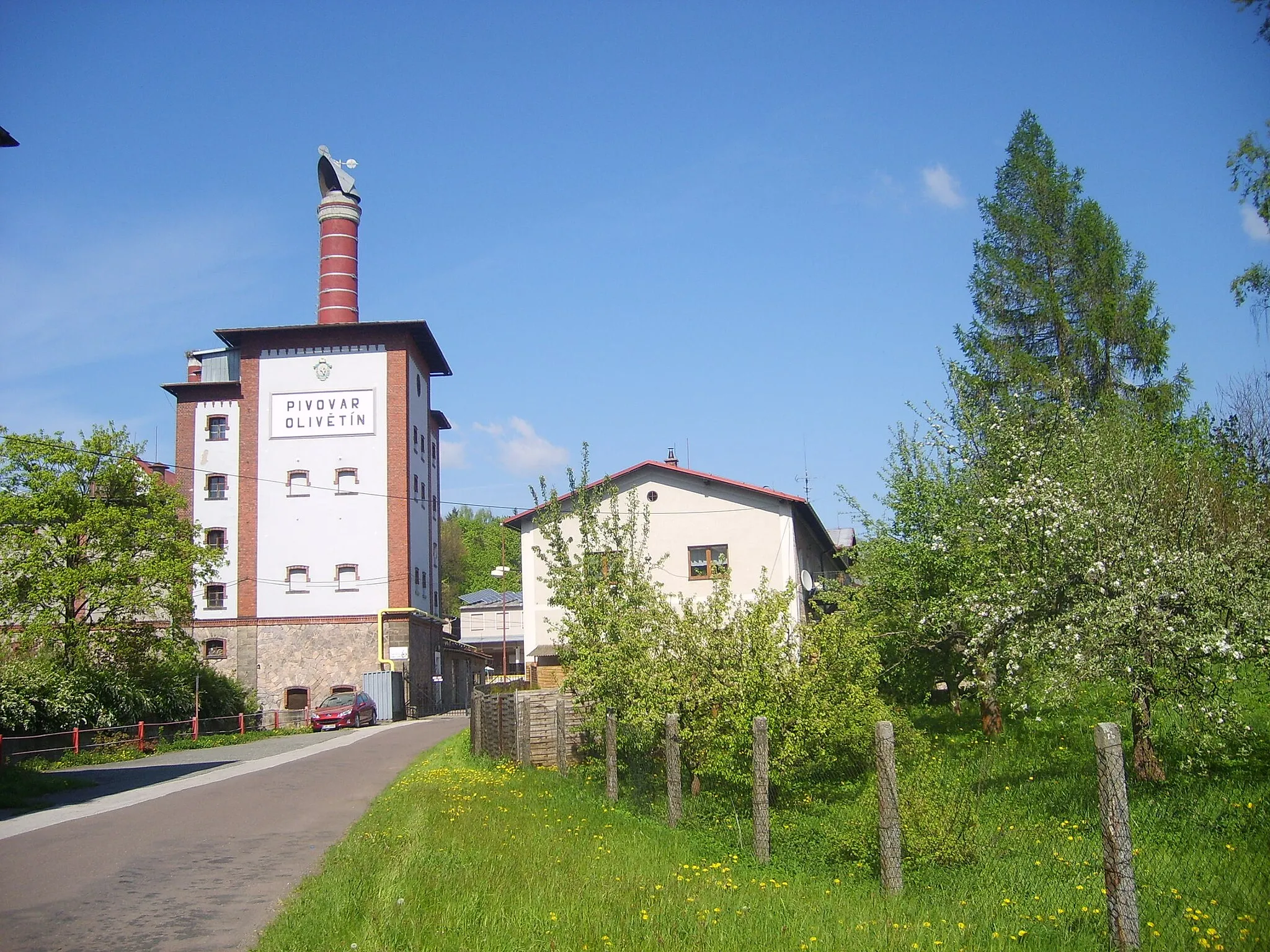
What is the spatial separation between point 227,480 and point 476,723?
3220cm

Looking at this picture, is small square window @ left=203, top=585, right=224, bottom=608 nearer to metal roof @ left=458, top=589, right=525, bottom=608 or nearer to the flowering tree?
metal roof @ left=458, top=589, right=525, bottom=608

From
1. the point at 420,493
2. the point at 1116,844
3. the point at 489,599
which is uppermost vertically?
the point at 420,493

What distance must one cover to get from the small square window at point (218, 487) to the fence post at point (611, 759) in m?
41.6

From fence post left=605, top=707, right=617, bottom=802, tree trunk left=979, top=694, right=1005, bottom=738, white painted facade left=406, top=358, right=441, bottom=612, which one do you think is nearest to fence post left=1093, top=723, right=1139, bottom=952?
fence post left=605, top=707, right=617, bottom=802

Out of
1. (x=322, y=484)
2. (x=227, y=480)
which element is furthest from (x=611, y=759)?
(x=227, y=480)

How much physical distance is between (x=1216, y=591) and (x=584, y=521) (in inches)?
487

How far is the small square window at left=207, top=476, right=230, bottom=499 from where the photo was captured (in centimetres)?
5169

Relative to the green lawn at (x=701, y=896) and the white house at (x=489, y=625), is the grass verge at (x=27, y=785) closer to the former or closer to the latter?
the green lawn at (x=701, y=896)

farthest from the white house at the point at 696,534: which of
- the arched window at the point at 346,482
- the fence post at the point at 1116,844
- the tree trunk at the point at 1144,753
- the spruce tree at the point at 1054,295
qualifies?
the fence post at the point at 1116,844

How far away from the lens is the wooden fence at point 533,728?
63.4ft

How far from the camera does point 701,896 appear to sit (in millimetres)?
8438

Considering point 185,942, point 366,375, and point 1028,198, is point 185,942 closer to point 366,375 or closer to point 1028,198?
point 1028,198

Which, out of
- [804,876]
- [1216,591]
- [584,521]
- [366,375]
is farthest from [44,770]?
[366,375]

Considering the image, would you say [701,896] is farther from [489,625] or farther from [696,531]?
[489,625]
